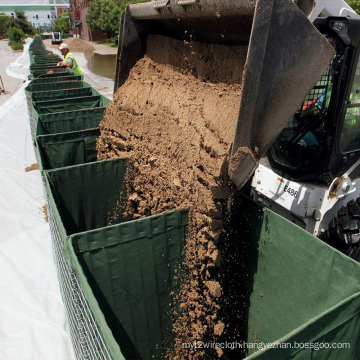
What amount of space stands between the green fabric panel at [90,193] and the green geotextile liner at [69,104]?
230 centimetres

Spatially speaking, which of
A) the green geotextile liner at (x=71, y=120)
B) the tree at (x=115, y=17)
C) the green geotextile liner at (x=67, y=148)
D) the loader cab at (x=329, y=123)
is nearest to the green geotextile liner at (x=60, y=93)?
the green geotextile liner at (x=71, y=120)

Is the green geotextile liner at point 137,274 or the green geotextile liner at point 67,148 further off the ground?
the green geotextile liner at point 67,148

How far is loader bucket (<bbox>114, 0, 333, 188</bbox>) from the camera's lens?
177cm

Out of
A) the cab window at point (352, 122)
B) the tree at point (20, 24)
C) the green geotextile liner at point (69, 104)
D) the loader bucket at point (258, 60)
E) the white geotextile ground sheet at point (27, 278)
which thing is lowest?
the white geotextile ground sheet at point (27, 278)

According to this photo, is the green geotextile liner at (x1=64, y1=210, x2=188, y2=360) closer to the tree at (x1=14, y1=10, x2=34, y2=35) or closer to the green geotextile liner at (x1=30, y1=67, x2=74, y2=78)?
the green geotextile liner at (x1=30, y1=67, x2=74, y2=78)

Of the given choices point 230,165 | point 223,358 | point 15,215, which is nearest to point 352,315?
point 230,165

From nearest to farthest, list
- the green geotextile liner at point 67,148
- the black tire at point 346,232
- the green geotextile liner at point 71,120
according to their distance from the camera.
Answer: the black tire at point 346,232, the green geotextile liner at point 67,148, the green geotextile liner at point 71,120

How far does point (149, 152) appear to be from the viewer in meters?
2.98

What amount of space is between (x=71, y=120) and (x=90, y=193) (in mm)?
1853

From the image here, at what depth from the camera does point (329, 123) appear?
8.81ft

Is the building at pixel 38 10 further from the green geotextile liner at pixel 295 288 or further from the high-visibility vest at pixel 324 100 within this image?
the green geotextile liner at pixel 295 288

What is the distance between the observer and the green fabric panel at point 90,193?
294cm

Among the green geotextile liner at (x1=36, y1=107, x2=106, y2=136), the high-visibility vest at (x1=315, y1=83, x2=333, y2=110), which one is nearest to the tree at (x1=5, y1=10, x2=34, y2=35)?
the green geotextile liner at (x1=36, y1=107, x2=106, y2=136)

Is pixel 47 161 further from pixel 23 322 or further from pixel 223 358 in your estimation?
pixel 223 358
